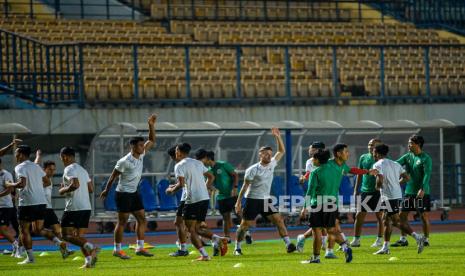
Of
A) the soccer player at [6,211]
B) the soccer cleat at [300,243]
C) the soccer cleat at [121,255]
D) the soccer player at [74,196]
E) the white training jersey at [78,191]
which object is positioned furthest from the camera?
the soccer player at [6,211]

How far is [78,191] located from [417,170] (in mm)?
6279

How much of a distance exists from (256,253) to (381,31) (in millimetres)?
23821

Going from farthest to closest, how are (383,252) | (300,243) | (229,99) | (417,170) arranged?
1. (229,99)
2. (417,170)
3. (300,243)
4. (383,252)

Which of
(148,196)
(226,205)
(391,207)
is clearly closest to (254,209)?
(391,207)

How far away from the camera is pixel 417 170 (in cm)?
2397

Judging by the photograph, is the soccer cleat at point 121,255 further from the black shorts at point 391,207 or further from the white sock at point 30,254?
the black shorts at point 391,207

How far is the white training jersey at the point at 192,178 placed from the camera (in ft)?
72.3

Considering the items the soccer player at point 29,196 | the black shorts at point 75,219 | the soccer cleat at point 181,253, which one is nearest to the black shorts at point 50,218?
the soccer player at point 29,196

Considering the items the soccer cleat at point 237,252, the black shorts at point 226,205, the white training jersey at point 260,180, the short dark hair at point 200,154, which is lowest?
the soccer cleat at point 237,252

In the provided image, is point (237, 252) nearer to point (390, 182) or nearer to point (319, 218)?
point (390, 182)

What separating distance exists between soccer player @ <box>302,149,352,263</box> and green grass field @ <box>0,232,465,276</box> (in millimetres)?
337

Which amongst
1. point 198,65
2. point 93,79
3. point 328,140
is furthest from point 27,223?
point 198,65

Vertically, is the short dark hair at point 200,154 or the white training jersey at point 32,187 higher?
the short dark hair at point 200,154

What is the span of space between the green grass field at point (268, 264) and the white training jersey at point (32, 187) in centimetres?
103
